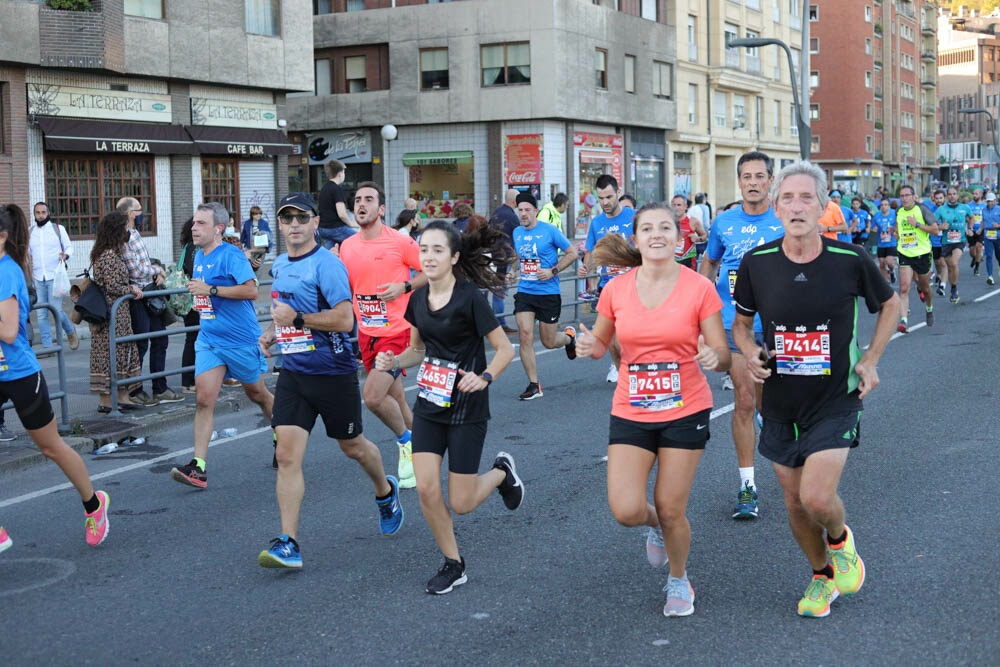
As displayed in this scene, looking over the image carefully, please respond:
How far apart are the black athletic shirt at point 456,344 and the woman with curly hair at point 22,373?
2.08 metres

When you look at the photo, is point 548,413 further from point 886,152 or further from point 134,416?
point 886,152

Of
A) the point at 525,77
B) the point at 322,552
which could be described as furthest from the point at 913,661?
the point at 525,77

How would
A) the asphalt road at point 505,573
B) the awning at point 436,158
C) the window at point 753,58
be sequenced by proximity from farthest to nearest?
the window at point 753,58 < the awning at point 436,158 < the asphalt road at point 505,573

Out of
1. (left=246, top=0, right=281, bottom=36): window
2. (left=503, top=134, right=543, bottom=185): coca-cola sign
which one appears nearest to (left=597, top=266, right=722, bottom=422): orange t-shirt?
(left=246, top=0, right=281, bottom=36): window

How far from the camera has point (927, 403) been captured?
10.5m

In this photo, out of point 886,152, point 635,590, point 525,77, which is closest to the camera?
point 635,590

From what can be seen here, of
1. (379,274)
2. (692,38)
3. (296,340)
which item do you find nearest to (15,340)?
(296,340)

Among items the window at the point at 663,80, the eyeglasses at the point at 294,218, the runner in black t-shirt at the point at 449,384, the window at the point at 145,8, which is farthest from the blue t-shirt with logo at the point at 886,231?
the window at the point at 663,80

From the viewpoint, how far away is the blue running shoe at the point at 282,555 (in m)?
5.71

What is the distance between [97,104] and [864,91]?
66.3 meters

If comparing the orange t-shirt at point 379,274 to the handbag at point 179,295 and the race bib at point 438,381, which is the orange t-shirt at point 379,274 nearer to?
Result: the race bib at point 438,381

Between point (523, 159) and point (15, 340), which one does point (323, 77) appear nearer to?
point (523, 159)

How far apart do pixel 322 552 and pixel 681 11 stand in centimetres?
4723

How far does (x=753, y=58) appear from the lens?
2256 inches
